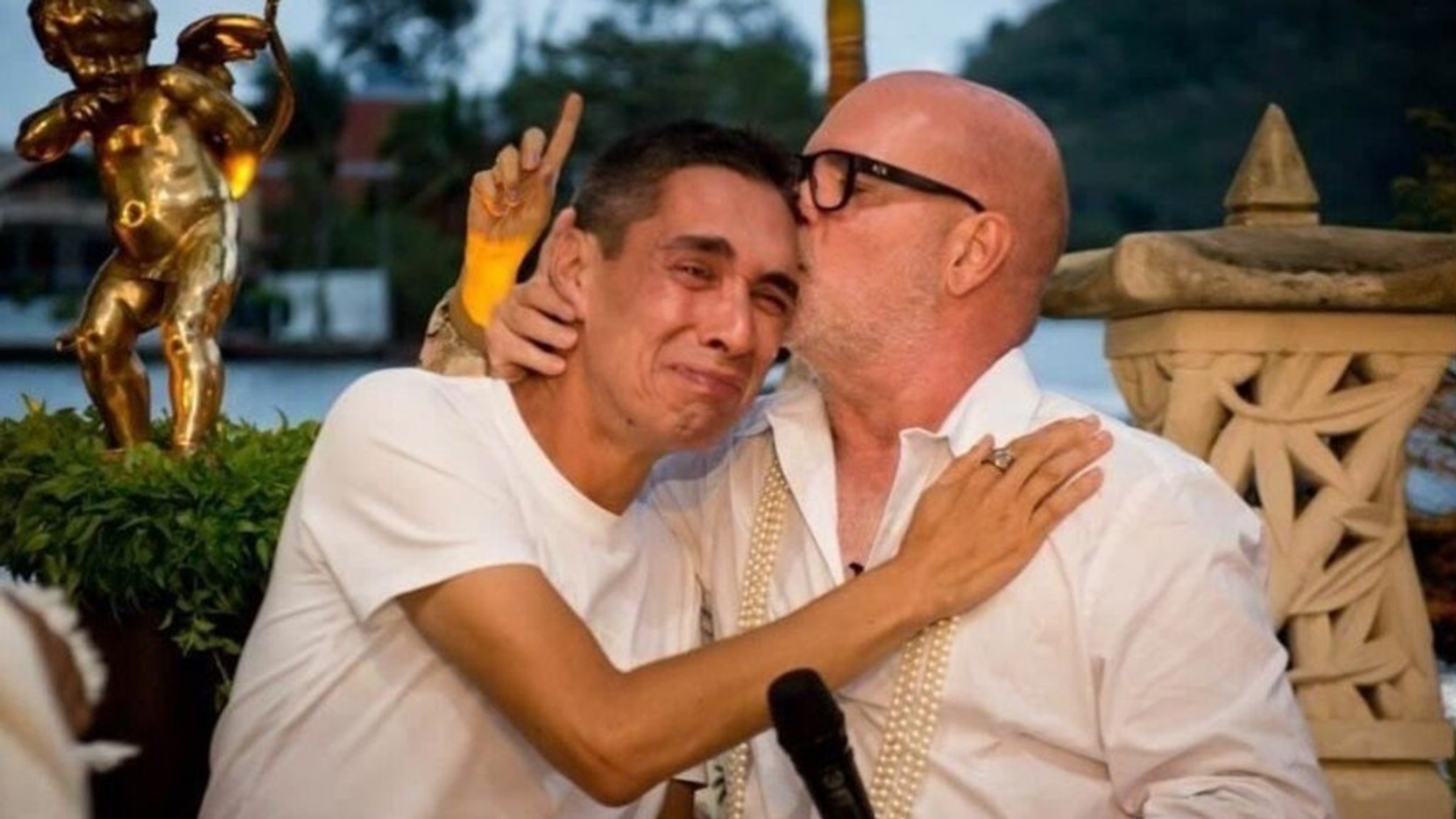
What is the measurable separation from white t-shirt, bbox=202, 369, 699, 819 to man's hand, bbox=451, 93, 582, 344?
0.47 meters

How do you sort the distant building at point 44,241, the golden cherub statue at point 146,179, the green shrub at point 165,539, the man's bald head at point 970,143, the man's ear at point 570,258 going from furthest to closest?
the distant building at point 44,241
the golden cherub statue at point 146,179
the green shrub at point 165,539
the man's bald head at point 970,143
the man's ear at point 570,258

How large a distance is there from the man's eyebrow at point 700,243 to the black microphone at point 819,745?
902 millimetres

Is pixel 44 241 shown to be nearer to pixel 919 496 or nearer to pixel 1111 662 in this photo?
pixel 919 496

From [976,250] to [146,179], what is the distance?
62.7 inches

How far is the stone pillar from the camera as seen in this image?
368 cm

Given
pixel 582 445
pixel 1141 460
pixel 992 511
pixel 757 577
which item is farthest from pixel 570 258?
pixel 1141 460

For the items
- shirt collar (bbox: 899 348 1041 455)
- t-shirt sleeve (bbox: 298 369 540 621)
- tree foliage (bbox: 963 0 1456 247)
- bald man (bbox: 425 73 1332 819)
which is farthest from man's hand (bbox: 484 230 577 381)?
tree foliage (bbox: 963 0 1456 247)

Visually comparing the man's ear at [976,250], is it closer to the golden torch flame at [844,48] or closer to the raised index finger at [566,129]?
the raised index finger at [566,129]

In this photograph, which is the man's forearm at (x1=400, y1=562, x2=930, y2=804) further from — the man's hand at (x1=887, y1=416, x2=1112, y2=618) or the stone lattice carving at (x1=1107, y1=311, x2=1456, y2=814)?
the stone lattice carving at (x1=1107, y1=311, x2=1456, y2=814)

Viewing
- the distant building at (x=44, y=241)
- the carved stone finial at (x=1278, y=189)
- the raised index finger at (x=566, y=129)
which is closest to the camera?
the raised index finger at (x=566, y=129)

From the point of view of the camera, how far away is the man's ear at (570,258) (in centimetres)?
262

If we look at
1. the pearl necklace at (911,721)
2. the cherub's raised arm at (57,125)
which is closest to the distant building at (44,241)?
the cherub's raised arm at (57,125)

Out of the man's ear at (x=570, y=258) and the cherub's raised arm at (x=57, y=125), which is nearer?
the man's ear at (x=570, y=258)

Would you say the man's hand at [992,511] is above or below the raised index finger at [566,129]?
below
